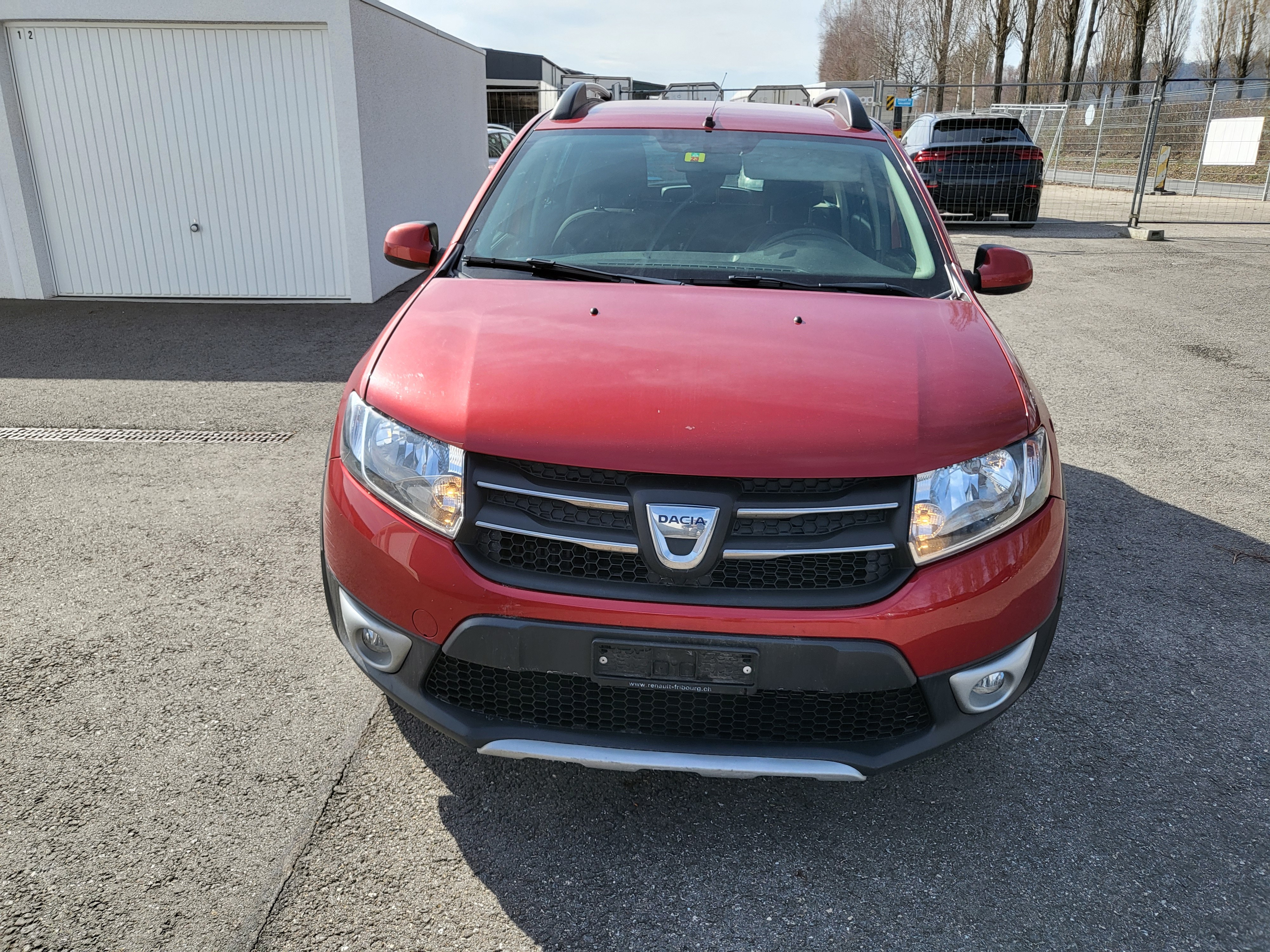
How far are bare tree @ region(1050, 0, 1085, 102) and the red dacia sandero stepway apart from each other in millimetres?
40102

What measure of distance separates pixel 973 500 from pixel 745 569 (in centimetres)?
54

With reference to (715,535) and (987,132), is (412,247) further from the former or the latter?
(987,132)

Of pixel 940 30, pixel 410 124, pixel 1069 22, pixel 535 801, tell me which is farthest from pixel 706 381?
pixel 940 30

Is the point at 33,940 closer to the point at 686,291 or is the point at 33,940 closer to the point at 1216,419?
the point at 686,291

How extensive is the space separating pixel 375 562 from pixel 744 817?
1131 millimetres

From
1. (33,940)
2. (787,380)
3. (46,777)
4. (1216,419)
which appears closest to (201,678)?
(46,777)

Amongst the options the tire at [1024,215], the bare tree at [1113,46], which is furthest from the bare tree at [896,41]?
the tire at [1024,215]

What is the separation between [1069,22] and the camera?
37250mm

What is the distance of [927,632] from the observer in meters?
2.01

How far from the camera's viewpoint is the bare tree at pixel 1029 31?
3997 centimetres

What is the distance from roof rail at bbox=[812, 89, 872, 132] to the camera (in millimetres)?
3669

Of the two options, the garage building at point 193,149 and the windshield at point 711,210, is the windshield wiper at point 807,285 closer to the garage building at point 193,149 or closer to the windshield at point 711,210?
the windshield at point 711,210

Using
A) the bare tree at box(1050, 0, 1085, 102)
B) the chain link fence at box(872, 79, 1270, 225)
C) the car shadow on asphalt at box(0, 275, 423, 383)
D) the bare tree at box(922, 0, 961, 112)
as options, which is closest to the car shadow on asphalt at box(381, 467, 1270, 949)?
the car shadow on asphalt at box(0, 275, 423, 383)

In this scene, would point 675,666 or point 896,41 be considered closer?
point 675,666
